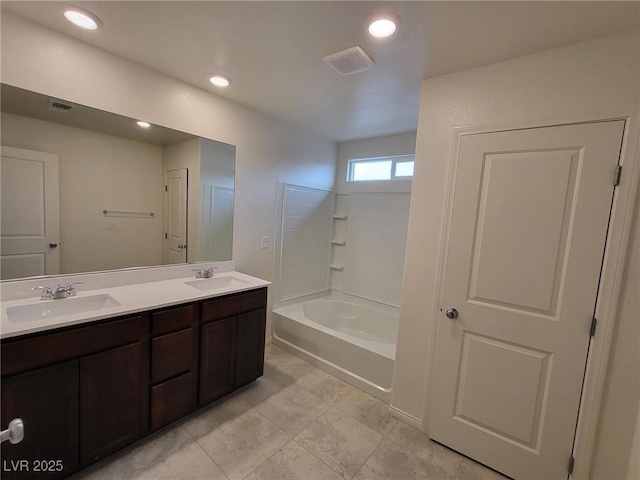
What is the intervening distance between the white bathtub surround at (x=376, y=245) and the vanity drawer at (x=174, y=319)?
87.3 inches

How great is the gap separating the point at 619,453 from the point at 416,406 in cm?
101

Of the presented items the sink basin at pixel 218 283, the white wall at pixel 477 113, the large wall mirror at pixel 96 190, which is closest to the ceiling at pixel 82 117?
the large wall mirror at pixel 96 190

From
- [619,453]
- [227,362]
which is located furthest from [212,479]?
[619,453]

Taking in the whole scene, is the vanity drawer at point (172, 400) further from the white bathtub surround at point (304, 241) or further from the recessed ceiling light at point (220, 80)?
the recessed ceiling light at point (220, 80)

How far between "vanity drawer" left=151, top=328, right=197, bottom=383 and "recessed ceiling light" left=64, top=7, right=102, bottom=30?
1.80m

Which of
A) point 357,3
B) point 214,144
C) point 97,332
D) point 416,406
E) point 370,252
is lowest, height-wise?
point 416,406

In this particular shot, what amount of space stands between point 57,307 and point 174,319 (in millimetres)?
638

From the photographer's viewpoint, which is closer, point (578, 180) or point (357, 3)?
point (357, 3)

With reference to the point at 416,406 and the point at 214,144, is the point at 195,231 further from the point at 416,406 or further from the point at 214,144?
the point at 416,406

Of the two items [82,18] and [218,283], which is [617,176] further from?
[82,18]

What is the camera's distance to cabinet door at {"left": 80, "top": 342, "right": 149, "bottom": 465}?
1463 millimetres

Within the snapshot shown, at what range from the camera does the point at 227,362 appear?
83.1 inches

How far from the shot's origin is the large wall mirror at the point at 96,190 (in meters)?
1.61

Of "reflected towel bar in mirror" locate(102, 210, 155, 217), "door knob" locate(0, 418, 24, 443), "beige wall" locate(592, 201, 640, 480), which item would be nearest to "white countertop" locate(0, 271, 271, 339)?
"reflected towel bar in mirror" locate(102, 210, 155, 217)
